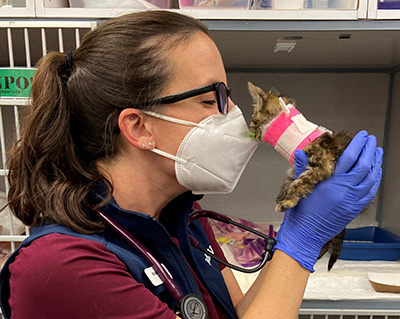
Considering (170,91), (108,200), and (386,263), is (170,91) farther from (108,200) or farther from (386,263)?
(386,263)

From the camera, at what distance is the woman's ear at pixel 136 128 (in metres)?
0.70

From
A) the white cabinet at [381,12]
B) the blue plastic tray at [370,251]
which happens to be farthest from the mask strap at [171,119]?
the blue plastic tray at [370,251]

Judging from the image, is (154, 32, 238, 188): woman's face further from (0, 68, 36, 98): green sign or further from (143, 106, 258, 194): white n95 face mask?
(0, 68, 36, 98): green sign

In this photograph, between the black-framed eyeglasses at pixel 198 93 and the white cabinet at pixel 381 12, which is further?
the white cabinet at pixel 381 12

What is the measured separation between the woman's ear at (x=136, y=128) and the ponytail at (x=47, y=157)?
0.11 metres

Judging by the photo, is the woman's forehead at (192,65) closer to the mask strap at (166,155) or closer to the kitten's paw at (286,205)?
the mask strap at (166,155)

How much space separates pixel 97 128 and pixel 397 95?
173 centimetres

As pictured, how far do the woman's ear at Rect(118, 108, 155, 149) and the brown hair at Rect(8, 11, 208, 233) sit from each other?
0.02 metres

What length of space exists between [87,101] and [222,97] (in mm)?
308

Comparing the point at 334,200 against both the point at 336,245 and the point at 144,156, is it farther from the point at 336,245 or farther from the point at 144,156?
the point at 144,156

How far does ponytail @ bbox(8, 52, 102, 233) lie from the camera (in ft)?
2.24

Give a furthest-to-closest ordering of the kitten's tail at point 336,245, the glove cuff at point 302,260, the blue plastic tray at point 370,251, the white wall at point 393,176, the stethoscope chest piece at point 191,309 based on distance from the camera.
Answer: the white wall at point 393,176 → the blue plastic tray at point 370,251 → the kitten's tail at point 336,245 → the glove cuff at point 302,260 → the stethoscope chest piece at point 191,309

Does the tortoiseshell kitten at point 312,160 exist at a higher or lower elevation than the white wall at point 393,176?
higher

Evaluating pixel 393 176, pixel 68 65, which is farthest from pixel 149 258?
pixel 393 176
